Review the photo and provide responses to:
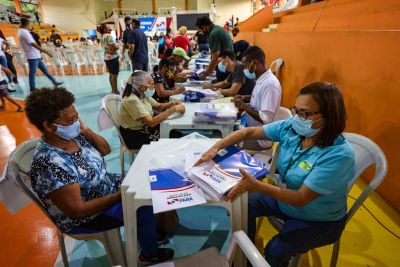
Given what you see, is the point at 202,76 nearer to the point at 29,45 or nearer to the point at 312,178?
the point at 312,178

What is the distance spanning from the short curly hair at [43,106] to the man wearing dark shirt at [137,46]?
4510 mm

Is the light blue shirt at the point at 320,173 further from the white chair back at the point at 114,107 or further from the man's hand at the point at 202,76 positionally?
the man's hand at the point at 202,76

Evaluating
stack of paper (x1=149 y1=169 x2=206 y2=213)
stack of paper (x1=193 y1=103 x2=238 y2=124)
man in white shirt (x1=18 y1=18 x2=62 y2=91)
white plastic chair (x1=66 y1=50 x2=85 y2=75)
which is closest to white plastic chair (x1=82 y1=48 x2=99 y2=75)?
white plastic chair (x1=66 y1=50 x2=85 y2=75)

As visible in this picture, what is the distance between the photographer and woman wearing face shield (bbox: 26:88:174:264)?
43.4 inches

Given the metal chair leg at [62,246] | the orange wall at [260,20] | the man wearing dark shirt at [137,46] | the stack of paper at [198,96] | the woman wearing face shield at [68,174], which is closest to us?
the woman wearing face shield at [68,174]

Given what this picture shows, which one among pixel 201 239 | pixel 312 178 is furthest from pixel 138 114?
pixel 312 178

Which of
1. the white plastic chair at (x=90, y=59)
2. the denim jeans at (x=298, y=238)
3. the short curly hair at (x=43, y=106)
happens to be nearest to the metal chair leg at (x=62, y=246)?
the short curly hair at (x=43, y=106)

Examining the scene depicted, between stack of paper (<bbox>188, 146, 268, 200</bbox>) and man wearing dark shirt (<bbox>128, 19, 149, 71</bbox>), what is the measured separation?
4.75 meters

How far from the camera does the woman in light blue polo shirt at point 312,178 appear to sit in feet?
3.51

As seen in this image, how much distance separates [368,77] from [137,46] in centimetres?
458

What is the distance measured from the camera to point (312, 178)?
1073mm

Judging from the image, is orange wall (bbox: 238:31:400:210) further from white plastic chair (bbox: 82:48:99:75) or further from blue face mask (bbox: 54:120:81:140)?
white plastic chair (bbox: 82:48:99:75)

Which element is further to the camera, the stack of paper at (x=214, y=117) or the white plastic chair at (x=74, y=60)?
the white plastic chair at (x=74, y=60)

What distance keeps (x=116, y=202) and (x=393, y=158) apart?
2111mm
